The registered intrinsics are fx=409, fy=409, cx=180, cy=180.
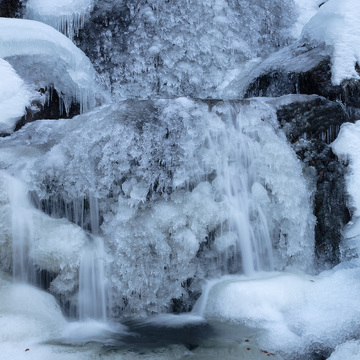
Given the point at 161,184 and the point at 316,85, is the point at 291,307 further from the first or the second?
the point at 316,85

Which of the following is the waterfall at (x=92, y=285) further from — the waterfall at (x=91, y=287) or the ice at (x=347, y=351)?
the ice at (x=347, y=351)

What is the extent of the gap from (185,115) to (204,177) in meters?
0.54

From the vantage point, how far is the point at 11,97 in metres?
3.78

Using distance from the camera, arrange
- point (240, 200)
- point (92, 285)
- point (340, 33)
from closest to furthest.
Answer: point (92, 285), point (240, 200), point (340, 33)

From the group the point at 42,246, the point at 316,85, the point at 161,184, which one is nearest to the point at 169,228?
the point at 161,184

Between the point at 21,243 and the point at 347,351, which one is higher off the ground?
the point at 21,243

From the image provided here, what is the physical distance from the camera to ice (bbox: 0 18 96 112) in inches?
163

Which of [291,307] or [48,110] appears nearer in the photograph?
[291,307]

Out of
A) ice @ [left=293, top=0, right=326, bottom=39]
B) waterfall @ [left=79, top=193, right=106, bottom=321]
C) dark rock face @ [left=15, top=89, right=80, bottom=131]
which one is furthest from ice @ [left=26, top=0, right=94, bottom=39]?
waterfall @ [left=79, top=193, right=106, bottom=321]

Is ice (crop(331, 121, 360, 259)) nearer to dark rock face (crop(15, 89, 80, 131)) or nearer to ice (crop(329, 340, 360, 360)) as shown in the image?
ice (crop(329, 340, 360, 360))

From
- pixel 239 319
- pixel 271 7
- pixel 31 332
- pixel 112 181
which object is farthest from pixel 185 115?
pixel 271 7

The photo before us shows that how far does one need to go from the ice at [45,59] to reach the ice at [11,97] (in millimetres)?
161

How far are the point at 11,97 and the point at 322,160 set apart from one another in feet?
9.50

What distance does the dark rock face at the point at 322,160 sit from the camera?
354 cm
